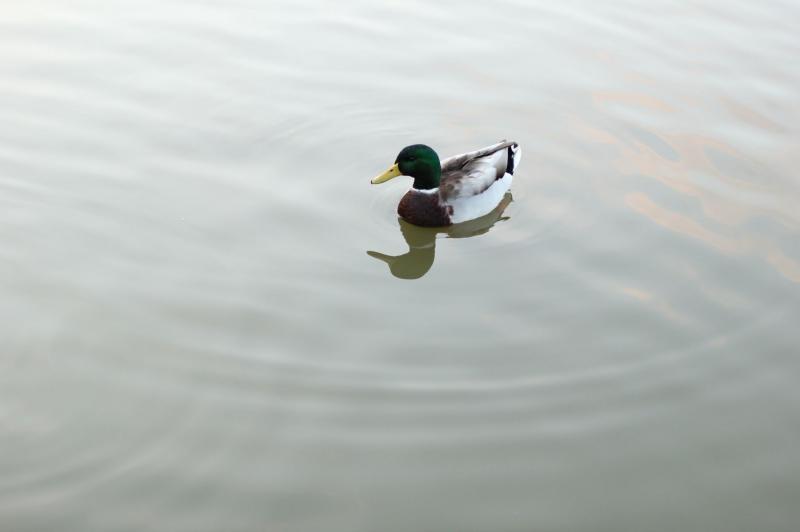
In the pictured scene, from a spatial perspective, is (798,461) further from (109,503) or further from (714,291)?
(109,503)

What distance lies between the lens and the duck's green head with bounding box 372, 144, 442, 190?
793 centimetres

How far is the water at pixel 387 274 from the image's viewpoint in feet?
17.1

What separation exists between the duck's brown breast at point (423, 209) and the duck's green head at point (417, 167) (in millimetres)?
90

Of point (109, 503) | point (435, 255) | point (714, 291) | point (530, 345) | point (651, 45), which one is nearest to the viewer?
point (109, 503)

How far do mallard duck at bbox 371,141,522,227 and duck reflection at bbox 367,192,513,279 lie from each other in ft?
0.15

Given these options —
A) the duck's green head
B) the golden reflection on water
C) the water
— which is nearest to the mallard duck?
the duck's green head

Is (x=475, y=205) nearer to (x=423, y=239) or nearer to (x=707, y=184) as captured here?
(x=423, y=239)

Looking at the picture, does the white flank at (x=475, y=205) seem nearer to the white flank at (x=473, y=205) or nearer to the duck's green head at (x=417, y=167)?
the white flank at (x=473, y=205)

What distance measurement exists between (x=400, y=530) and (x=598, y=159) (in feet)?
14.7

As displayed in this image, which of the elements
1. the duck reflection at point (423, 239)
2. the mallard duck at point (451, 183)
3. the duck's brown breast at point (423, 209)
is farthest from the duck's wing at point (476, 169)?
the duck reflection at point (423, 239)

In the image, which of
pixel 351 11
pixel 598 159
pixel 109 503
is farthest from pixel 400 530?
pixel 351 11

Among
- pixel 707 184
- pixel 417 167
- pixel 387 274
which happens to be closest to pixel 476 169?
pixel 417 167

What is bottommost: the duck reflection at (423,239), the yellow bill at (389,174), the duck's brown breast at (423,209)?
the duck reflection at (423,239)

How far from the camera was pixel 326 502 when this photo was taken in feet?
16.6
